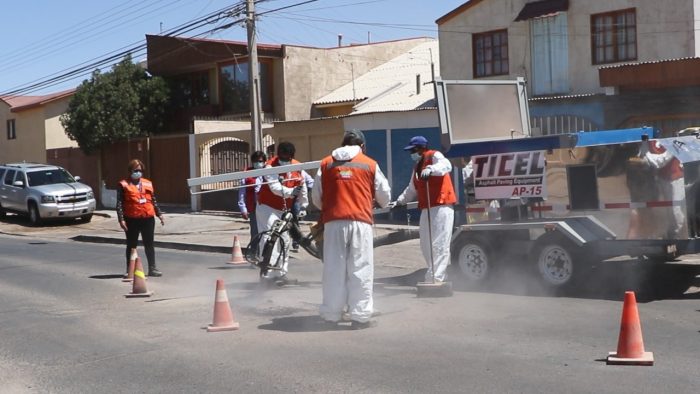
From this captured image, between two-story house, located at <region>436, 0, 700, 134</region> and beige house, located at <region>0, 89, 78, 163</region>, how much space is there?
2073 cm

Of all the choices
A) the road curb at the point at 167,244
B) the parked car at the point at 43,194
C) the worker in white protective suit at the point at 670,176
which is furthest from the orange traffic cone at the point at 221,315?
the parked car at the point at 43,194

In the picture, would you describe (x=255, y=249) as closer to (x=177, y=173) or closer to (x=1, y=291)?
(x=1, y=291)

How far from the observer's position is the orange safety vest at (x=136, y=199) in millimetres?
13500

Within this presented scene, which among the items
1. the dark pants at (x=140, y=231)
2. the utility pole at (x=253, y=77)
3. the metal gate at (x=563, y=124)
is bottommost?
the dark pants at (x=140, y=231)

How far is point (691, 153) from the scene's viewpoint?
33.6 feet

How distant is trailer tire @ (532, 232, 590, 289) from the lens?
421 inches

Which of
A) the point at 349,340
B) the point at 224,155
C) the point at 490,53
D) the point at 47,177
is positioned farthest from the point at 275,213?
the point at 47,177

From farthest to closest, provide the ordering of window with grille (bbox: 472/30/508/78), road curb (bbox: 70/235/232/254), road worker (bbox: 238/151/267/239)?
1. window with grille (bbox: 472/30/508/78)
2. road curb (bbox: 70/235/232/254)
3. road worker (bbox: 238/151/267/239)

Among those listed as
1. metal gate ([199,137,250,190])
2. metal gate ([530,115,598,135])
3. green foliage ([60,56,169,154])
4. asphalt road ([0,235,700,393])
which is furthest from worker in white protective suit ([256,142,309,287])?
green foliage ([60,56,169,154])

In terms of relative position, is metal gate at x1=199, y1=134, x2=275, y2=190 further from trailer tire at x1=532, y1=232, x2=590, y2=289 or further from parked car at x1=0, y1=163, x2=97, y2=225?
trailer tire at x1=532, y1=232, x2=590, y2=289

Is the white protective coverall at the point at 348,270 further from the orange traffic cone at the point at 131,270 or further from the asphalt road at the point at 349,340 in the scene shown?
the orange traffic cone at the point at 131,270

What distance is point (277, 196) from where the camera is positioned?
12.0 m

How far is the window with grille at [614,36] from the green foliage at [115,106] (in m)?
16.9

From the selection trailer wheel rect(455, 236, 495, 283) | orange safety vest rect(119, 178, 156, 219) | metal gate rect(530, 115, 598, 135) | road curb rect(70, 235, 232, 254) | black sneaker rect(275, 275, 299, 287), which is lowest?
road curb rect(70, 235, 232, 254)
